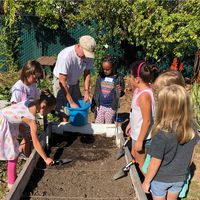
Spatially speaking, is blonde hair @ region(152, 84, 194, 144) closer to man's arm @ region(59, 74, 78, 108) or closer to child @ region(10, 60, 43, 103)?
child @ region(10, 60, 43, 103)

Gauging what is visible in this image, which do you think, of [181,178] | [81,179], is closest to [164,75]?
[181,178]

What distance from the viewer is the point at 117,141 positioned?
4.86 metres

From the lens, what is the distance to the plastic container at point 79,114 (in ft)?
16.0

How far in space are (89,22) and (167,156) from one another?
24.7ft

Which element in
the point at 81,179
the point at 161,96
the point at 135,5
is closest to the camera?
the point at 161,96

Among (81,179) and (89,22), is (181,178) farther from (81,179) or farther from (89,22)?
(89,22)

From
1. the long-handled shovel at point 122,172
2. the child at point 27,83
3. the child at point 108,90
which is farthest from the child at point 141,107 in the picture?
the child at point 108,90

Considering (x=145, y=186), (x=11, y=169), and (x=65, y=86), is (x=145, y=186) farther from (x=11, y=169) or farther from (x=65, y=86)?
(x=65, y=86)

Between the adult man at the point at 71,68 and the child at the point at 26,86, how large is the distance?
1.68 ft

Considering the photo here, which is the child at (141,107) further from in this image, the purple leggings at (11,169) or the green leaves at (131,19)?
the green leaves at (131,19)

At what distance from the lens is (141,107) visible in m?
3.56

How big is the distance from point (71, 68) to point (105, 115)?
92cm

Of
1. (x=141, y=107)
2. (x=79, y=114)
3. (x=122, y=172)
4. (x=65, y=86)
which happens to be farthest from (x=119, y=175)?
(x=65, y=86)

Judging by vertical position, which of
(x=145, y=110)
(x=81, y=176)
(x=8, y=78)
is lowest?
(x=8, y=78)
